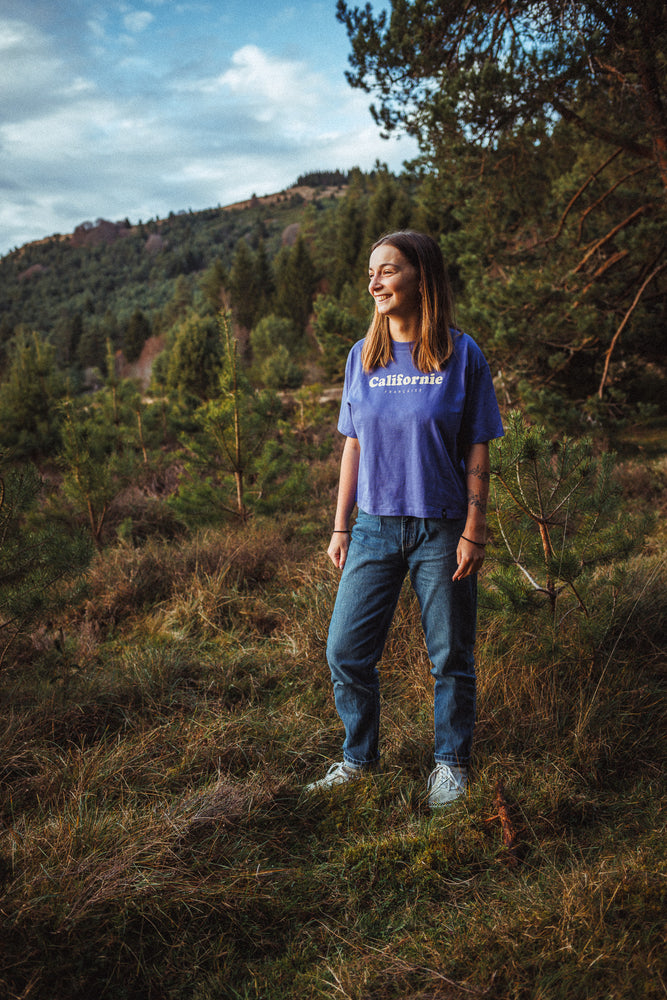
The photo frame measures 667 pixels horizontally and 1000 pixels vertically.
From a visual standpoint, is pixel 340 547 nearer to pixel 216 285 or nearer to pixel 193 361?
pixel 193 361

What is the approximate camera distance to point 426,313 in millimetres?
2107

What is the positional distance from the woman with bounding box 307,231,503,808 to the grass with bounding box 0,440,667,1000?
246 mm

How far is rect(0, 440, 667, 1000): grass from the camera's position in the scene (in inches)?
60.5

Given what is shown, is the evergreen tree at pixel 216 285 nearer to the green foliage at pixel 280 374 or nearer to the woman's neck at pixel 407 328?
the green foliage at pixel 280 374

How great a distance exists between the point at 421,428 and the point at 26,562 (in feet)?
6.07

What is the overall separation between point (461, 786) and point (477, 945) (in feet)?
2.11

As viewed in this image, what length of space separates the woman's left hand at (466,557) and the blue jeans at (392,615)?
0.03 meters

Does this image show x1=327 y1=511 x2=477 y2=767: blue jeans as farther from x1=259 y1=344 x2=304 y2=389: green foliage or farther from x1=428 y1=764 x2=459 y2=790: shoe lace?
x1=259 y1=344 x2=304 y2=389: green foliage

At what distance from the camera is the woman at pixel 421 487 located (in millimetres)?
2059

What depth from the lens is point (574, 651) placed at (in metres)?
2.92

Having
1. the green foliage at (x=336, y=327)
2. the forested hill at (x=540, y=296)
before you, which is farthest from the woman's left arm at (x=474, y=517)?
the green foliage at (x=336, y=327)

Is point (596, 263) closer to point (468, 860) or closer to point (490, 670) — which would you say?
point (490, 670)

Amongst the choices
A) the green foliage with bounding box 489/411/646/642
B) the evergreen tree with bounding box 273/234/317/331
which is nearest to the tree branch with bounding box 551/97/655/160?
the green foliage with bounding box 489/411/646/642

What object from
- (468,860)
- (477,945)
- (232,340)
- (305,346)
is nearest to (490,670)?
(468,860)
